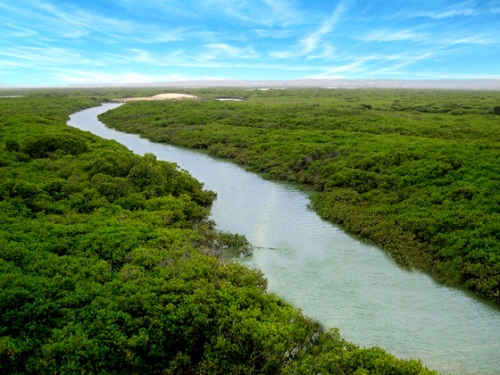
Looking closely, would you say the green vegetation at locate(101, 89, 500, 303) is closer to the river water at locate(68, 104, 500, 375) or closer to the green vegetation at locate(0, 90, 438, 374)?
the river water at locate(68, 104, 500, 375)

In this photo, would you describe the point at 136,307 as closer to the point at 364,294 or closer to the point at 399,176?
the point at 364,294

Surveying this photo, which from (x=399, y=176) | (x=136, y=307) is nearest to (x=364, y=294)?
(x=136, y=307)

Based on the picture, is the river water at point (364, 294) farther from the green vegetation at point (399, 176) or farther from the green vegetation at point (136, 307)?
the green vegetation at point (136, 307)

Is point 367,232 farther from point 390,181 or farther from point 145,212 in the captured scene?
point 145,212

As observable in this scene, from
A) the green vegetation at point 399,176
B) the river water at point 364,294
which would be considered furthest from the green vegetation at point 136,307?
the green vegetation at point 399,176

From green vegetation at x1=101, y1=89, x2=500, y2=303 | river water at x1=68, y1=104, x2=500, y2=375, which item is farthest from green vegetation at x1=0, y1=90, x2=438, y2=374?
green vegetation at x1=101, y1=89, x2=500, y2=303

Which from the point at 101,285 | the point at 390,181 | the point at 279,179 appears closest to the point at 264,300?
the point at 101,285
